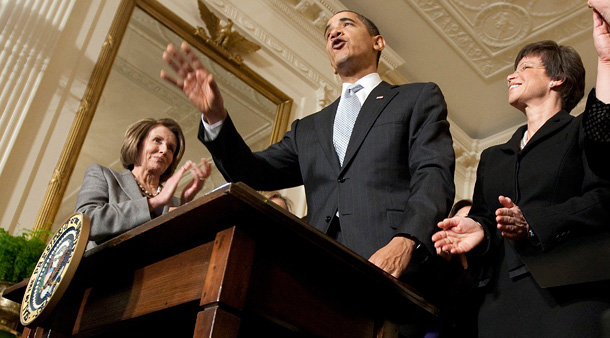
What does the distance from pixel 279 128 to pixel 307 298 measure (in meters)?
3.98

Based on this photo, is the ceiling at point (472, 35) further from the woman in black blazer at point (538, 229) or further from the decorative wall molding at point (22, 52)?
the woman in black blazer at point (538, 229)

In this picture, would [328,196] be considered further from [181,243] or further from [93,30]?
[93,30]

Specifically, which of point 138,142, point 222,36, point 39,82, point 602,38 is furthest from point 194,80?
point 222,36

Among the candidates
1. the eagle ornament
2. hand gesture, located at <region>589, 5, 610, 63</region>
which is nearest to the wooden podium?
hand gesture, located at <region>589, 5, 610, 63</region>

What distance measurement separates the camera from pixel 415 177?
1830 millimetres

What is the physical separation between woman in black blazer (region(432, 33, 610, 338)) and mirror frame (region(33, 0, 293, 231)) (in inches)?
99.6

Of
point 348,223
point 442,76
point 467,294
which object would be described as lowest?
point 467,294

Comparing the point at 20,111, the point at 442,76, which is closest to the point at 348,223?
the point at 20,111

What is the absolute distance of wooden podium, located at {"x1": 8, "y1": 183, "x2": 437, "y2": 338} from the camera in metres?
1.16

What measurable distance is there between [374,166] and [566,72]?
2.48 ft

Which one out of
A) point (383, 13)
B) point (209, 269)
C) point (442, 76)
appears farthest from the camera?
point (442, 76)

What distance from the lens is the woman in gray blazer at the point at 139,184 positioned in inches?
90.2

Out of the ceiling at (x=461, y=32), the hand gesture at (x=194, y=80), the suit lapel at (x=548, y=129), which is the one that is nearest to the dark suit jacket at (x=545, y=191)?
the suit lapel at (x=548, y=129)

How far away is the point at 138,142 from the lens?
2.88 m
